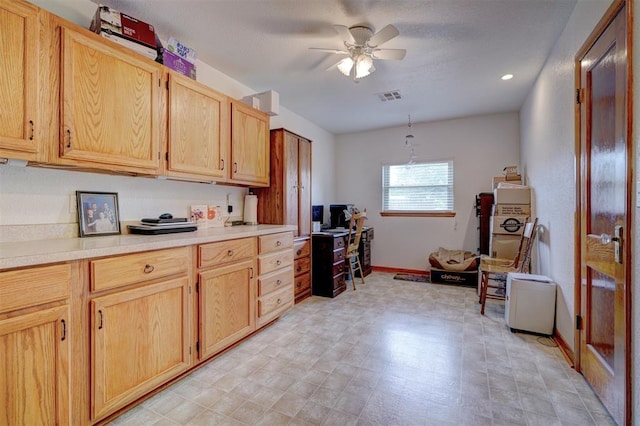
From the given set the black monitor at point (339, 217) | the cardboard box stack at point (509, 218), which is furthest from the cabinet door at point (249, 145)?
the cardboard box stack at point (509, 218)

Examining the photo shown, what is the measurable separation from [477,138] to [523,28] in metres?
2.51

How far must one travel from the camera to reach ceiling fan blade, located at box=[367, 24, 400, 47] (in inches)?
82.5

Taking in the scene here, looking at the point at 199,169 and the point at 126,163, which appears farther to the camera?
the point at 199,169

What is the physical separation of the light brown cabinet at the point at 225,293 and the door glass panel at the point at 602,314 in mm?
2329

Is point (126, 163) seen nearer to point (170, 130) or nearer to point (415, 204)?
point (170, 130)

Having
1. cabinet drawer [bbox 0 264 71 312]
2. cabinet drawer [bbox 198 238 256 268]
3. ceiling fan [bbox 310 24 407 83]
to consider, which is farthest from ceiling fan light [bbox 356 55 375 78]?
cabinet drawer [bbox 0 264 71 312]

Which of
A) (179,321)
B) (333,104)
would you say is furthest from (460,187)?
(179,321)

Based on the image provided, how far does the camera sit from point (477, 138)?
4719 mm

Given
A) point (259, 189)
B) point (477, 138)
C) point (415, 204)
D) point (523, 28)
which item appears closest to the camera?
point (523, 28)

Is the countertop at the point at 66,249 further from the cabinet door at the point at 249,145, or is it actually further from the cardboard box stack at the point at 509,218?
the cardboard box stack at the point at 509,218

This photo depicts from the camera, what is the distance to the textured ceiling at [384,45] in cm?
210

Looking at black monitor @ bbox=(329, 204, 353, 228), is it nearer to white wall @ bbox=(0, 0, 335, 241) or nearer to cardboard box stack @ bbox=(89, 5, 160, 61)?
white wall @ bbox=(0, 0, 335, 241)

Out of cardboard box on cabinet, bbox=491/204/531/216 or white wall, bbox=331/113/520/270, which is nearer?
cardboard box on cabinet, bbox=491/204/531/216

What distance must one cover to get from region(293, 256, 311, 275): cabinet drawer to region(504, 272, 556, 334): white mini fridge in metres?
2.15
